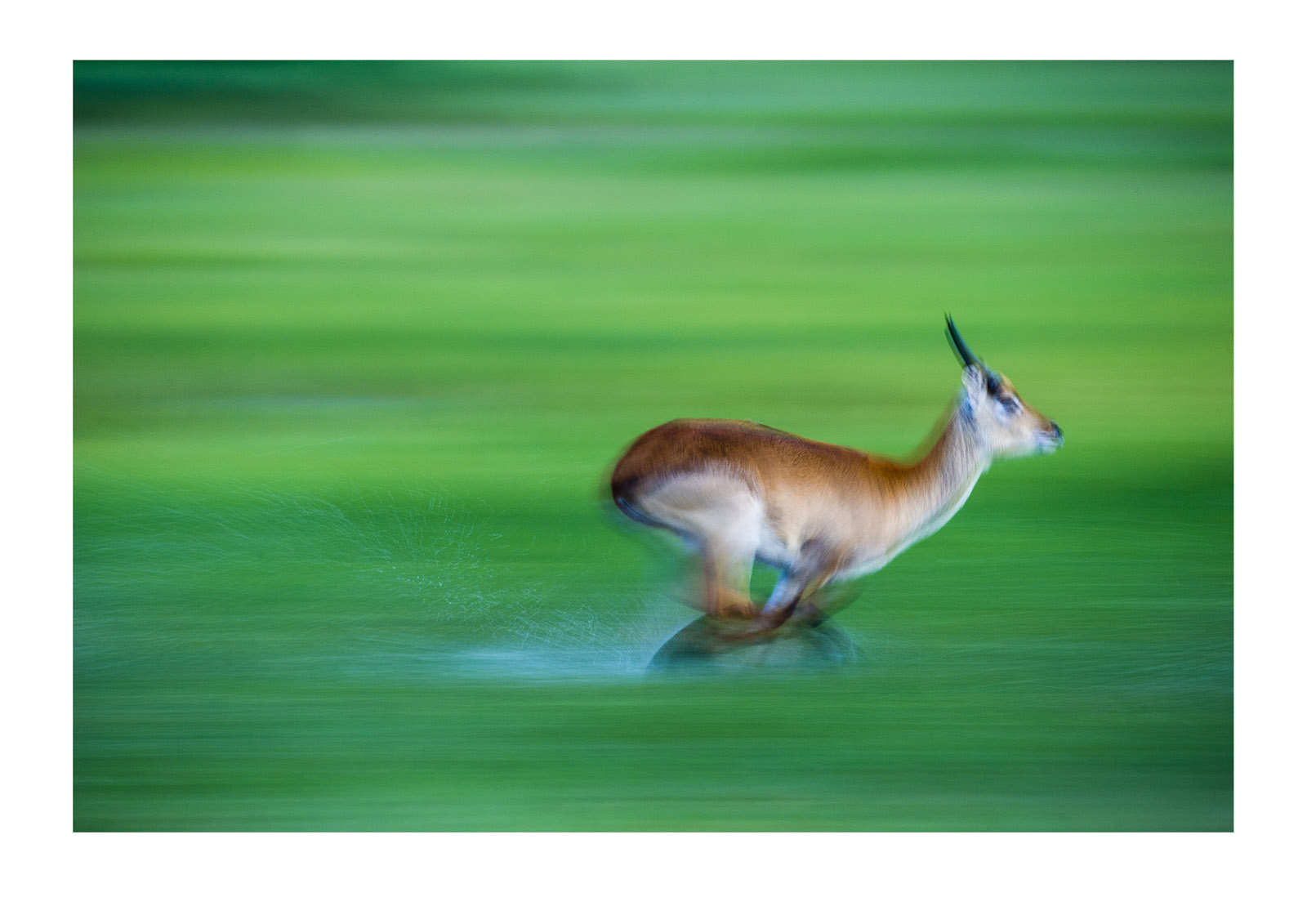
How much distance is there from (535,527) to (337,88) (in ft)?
4.07

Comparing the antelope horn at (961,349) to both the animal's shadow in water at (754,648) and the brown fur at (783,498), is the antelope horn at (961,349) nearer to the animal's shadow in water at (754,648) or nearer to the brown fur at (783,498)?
the brown fur at (783,498)

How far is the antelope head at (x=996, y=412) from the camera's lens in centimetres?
374

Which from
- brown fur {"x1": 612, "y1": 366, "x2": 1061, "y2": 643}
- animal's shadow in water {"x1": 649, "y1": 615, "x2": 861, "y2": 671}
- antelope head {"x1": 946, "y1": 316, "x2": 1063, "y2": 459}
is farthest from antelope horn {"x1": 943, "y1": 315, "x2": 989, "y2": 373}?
animal's shadow in water {"x1": 649, "y1": 615, "x2": 861, "y2": 671}

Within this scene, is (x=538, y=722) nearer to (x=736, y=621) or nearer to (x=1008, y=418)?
(x=736, y=621)

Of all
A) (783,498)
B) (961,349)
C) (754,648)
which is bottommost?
(754,648)

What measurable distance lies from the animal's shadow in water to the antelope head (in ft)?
2.06

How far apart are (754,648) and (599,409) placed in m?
0.71

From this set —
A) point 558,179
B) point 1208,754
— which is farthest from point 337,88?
point 1208,754

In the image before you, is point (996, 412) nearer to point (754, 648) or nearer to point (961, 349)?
point (961, 349)

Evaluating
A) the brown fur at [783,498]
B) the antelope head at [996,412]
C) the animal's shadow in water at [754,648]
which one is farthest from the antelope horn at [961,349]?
the animal's shadow in water at [754,648]

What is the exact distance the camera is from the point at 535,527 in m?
3.71

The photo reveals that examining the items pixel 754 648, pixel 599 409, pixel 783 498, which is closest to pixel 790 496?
pixel 783 498

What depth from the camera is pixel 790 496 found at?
12.0ft

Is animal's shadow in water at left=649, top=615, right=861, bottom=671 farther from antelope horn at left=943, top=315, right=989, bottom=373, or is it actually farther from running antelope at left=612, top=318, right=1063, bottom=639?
antelope horn at left=943, top=315, right=989, bottom=373
